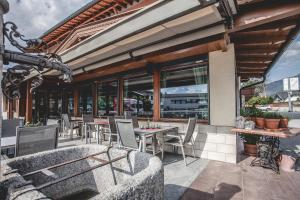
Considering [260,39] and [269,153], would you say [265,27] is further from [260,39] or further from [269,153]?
[269,153]

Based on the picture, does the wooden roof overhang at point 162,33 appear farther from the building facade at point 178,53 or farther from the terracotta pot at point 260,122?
the terracotta pot at point 260,122

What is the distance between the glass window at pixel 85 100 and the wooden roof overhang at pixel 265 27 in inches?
223

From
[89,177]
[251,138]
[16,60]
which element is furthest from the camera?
[251,138]

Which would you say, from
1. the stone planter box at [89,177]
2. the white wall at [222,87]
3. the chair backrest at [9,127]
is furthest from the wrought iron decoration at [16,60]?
the white wall at [222,87]

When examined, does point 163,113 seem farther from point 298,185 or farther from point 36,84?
point 36,84

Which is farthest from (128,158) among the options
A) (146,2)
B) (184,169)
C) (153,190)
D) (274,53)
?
(274,53)

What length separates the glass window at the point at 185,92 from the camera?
15.0 feet

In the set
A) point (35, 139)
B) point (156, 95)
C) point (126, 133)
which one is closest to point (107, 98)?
point (156, 95)

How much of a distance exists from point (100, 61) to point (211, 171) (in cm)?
360

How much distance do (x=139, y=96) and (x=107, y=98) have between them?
1.62 metres

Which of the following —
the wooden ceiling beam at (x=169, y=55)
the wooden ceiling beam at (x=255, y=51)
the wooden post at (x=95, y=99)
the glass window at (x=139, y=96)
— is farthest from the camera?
the wooden post at (x=95, y=99)

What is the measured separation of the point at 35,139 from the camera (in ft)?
7.96

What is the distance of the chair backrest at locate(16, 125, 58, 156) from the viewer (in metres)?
2.28

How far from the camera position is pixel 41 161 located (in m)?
1.77
